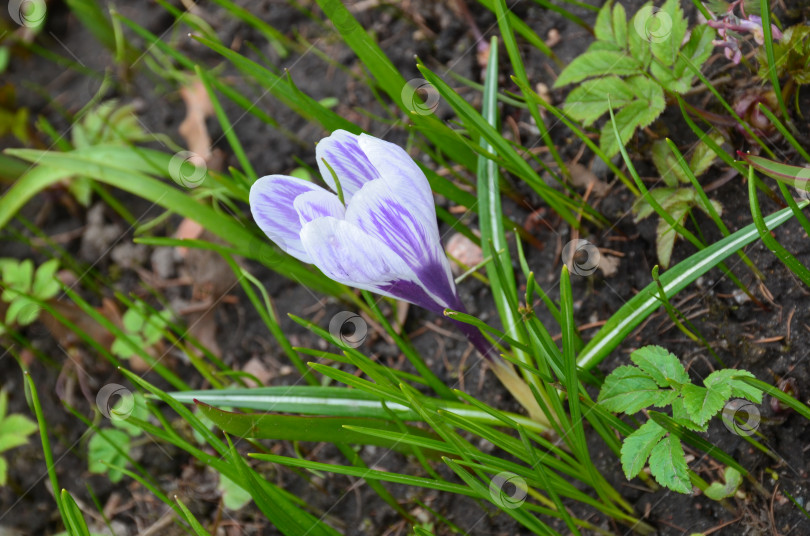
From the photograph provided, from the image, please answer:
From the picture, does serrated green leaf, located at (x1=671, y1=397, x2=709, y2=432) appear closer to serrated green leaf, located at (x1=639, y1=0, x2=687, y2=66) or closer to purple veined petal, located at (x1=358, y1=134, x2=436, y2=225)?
purple veined petal, located at (x1=358, y1=134, x2=436, y2=225)

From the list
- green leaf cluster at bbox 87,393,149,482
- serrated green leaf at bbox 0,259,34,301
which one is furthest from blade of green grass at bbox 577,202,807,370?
serrated green leaf at bbox 0,259,34,301

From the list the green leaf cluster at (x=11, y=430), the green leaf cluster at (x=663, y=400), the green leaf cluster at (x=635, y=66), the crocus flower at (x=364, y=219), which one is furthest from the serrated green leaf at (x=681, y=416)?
the green leaf cluster at (x=11, y=430)

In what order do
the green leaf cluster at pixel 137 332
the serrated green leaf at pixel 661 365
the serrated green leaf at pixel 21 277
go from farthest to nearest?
the serrated green leaf at pixel 21 277, the green leaf cluster at pixel 137 332, the serrated green leaf at pixel 661 365

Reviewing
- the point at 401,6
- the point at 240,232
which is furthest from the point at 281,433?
the point at 401,6

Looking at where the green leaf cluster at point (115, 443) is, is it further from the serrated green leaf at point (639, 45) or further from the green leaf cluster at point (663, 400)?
the serrated green leaf at point (639, 45)

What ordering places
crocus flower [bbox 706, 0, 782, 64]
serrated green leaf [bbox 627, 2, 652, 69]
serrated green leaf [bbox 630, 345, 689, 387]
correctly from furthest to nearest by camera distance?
serrated green leaf [bbox 627, 2, 652, 69], crocus flower [bbox 706, 0, 782, 64], serrated green leaf [bbox 630, 345, 689, 387]

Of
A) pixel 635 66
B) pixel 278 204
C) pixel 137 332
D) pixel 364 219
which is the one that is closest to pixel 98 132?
pixel 137 332
